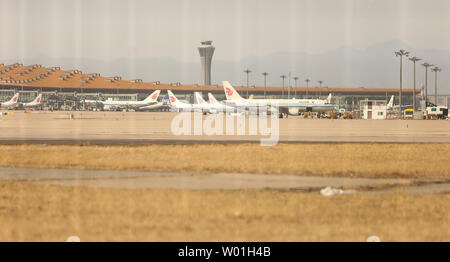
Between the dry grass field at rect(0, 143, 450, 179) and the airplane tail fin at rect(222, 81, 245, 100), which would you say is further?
the airplane tail fin at rect(222, 81, 245, 100)

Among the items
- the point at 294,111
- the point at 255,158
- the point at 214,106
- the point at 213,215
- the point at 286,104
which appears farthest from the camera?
the point at 214,106

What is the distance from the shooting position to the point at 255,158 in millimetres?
Result: 36438

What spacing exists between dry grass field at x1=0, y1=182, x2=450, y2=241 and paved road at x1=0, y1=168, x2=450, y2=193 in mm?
1509

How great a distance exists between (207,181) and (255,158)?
11386 mm

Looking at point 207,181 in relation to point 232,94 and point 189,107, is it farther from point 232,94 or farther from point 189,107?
point 189,107

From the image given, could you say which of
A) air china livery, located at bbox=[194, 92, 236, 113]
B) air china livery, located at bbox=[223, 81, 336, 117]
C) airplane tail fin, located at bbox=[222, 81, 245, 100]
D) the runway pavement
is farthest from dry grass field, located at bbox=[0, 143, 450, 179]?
air china livery, located at bbox=[194, 92, 236, 113]

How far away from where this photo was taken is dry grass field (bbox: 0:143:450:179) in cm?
3039

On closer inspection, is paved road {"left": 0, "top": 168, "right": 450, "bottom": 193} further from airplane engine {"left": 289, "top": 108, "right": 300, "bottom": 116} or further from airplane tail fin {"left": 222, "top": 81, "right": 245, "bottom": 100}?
airplane tail fin {"left": 222, "top": 81, "right": 245, "bottom": 100}

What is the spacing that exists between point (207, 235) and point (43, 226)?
4111 mm

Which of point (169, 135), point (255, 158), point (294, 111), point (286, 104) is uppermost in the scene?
point (286, 104)

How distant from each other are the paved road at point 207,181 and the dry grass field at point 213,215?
4.95ft

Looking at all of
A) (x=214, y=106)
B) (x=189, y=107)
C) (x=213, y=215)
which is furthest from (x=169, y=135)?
(x=189, y=107)
